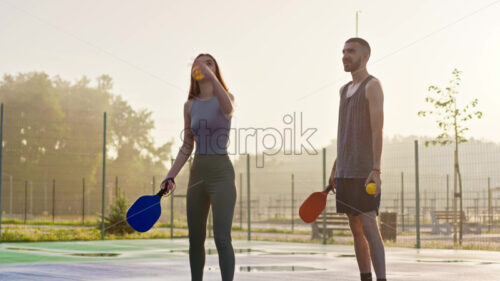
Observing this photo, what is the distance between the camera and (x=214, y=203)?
441cm

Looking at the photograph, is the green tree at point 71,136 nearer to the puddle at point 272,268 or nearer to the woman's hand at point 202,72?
the puddle at point 272,268

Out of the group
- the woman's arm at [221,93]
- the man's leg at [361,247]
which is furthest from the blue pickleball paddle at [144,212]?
the man's leg at [361,247]

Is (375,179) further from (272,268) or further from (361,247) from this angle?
(272,268)

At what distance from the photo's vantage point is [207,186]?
4.45 meters

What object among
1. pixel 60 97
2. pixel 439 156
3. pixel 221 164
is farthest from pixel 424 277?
pixel 60 97

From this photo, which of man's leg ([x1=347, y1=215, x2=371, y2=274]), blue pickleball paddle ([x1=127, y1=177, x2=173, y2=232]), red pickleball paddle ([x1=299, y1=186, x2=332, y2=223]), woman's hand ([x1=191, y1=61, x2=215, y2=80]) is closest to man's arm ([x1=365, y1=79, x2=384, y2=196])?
man's leg ([x1=347, y1=215, x2=371, y2=274])

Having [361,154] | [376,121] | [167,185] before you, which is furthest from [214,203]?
[376,121]

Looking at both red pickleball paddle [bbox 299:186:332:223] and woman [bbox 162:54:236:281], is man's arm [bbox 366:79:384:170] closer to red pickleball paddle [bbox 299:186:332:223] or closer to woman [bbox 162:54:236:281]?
red pickleball paddle [bbox 299:186:332:223]

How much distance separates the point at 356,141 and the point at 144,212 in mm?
1465

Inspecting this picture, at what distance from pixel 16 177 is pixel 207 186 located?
39.5m

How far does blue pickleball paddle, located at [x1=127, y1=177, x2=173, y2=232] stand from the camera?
4.59 m

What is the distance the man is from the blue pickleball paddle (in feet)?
3.96

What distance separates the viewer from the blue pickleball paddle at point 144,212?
15.1 ft

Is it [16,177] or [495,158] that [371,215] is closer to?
[495,158]
